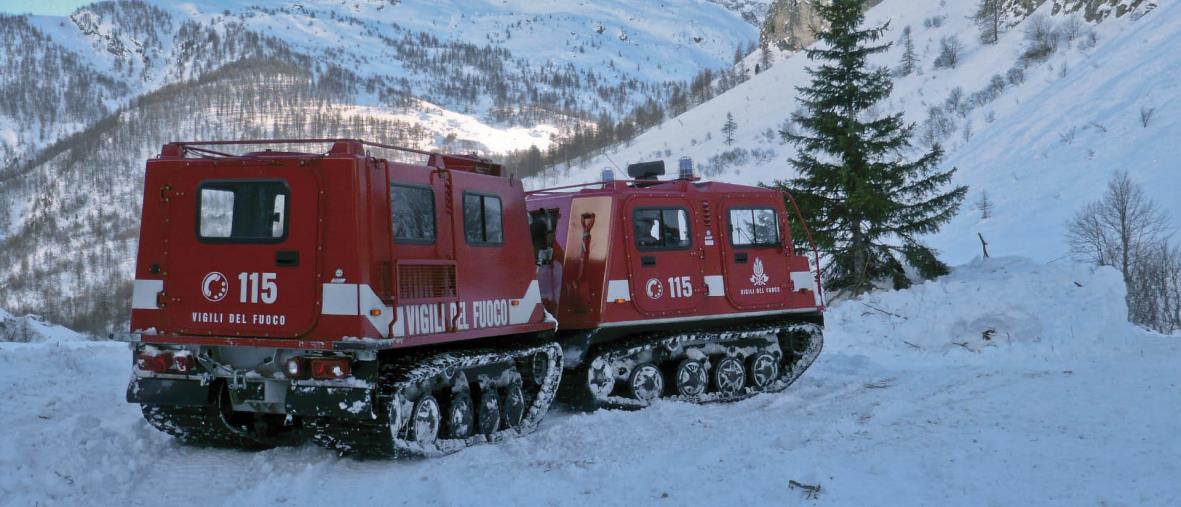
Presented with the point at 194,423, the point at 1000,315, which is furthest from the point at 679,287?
the point at 1000,315

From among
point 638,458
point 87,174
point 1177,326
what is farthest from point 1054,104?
point 87,174

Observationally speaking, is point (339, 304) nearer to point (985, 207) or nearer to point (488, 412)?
point (488, 412)

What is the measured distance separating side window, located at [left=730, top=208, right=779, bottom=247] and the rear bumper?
6.28 metres

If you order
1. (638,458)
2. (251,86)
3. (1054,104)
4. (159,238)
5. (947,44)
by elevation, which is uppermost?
(251,86)

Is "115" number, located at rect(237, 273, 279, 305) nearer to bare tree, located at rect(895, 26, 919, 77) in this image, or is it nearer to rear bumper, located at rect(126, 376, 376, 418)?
rear bumper, located at rect(126, 376, 376, 418)

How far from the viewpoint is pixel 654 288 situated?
11.7 m

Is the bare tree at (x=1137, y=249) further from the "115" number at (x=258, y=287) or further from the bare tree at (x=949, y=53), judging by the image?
the bare tree at (x=949, y=53)

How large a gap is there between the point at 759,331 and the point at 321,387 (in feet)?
21.8

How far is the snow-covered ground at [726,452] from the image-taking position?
6898mm

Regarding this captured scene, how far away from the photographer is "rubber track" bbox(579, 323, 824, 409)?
37.5ft

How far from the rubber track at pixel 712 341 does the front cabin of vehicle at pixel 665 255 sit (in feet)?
0.71

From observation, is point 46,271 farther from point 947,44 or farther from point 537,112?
point 537,112

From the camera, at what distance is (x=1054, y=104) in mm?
38250

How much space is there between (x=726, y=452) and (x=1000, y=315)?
10.2 m
